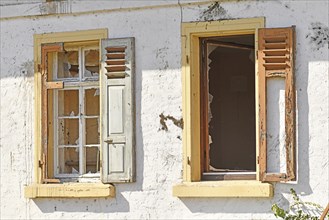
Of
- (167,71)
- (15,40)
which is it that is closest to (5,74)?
(15,40)

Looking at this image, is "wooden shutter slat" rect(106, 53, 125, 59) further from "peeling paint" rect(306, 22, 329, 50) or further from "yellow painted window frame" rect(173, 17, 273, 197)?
"peeling paint" rect(306, 22, 329, 50)

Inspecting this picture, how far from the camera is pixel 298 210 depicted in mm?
10734

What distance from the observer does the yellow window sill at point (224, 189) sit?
10.8 metres

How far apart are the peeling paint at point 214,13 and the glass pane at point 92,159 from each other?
74.8 inches

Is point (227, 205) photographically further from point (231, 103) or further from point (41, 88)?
point (231, 103)

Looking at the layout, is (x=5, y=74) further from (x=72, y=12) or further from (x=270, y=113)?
(x=270, y=113)

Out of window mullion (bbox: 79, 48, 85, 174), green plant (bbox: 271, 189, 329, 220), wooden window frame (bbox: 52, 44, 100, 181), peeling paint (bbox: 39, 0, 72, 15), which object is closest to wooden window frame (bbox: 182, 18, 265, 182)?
green plant (bbox: 271, 189, 329, 220)

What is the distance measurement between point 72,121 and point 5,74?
2.91 feet

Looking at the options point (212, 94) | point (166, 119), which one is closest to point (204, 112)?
point (166, 119)

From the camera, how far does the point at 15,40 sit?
472 inches

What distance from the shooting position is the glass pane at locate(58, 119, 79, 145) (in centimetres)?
1194

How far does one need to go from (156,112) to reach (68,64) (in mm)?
1259

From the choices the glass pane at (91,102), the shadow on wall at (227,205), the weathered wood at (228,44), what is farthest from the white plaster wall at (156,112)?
the glass pane at (91,102)

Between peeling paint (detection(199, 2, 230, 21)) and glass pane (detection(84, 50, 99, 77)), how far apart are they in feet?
4.48
